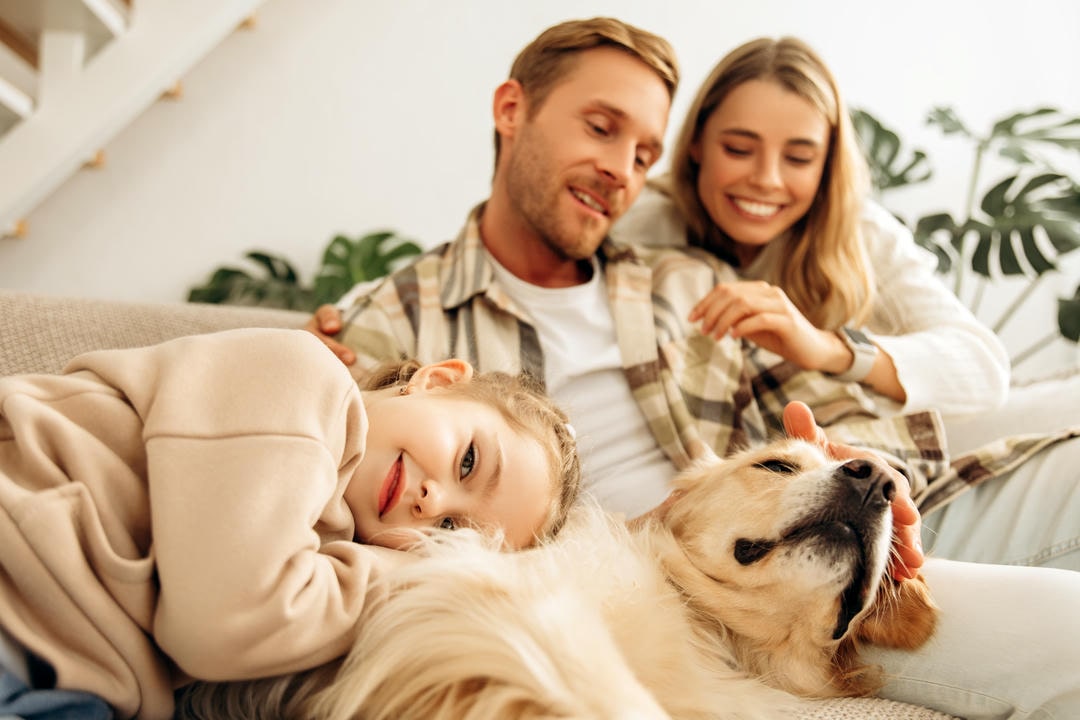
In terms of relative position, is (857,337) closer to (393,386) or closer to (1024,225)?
(393,386)

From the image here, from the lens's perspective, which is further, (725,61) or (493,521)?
(725,61)

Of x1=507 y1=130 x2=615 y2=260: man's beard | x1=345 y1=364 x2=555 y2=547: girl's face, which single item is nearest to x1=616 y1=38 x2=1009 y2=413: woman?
x1=507 y1=130 x2=615 y2=260: man's beard

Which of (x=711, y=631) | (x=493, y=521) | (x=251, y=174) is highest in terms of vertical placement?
(x=251, y=174)

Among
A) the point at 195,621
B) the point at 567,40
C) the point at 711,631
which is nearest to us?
the point at 195,621

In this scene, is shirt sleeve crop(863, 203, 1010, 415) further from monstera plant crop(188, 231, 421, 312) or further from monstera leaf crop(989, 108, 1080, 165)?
monstera plant crop(188, 231, 421, 312)

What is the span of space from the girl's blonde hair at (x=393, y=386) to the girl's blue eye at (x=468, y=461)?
7cm

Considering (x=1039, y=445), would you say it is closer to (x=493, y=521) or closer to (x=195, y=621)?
(x=493, y=521)

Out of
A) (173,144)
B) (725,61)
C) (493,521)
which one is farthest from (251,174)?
(493,521)

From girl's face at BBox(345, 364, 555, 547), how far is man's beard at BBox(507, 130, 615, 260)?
729mm

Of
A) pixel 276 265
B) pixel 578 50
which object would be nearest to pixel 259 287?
pixel 276 265

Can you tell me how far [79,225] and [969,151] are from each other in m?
3.22

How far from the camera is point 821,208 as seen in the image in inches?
70.2

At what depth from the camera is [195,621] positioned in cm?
63

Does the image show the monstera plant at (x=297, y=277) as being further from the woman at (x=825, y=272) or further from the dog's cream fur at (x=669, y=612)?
the dog's cream fur at (x=669, y=612)
